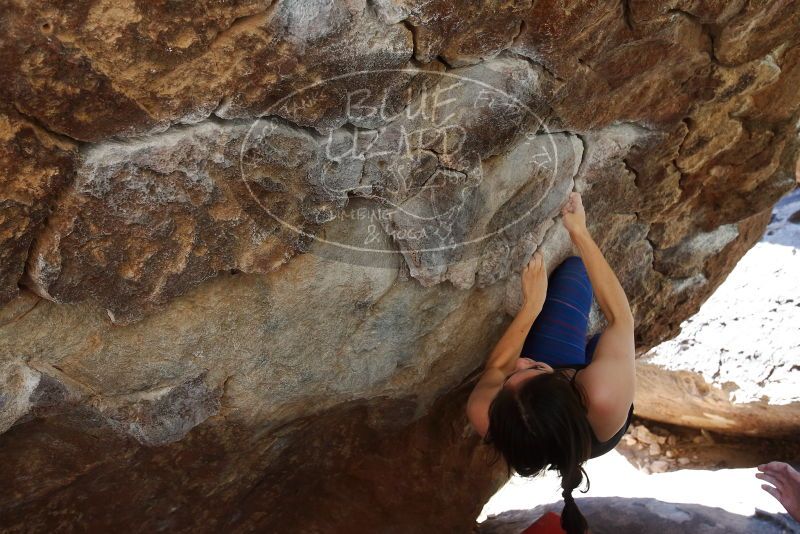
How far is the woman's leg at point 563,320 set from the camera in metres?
1.51

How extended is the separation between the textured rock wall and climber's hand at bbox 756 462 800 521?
64 centimetres

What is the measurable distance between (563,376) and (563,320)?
0.97 feet

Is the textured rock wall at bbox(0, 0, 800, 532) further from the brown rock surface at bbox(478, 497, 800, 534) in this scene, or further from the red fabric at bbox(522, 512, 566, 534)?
the brown rock surface at bbox(478, 497, 800, 534)

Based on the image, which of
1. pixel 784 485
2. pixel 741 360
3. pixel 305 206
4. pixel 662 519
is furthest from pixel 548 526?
pixel 741 360

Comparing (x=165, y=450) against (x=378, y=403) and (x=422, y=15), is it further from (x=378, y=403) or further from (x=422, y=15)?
(x=422, y=15)

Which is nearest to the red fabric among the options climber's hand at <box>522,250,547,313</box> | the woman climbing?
the woman climbing

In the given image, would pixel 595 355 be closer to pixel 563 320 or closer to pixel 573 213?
pixel 563 320

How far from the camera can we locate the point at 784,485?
5.81 feet

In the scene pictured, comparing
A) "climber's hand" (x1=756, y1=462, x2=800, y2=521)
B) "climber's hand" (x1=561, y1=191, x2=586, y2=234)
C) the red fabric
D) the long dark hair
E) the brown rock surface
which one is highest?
"climber's hand" (x1=561, y1=191, x2=586, y2=234)

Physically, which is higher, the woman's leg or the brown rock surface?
the woman's leg

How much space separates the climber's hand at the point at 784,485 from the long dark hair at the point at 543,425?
2.66 feet

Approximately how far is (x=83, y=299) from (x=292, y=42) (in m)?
0.44

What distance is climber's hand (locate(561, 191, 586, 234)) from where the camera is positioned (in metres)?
1.47

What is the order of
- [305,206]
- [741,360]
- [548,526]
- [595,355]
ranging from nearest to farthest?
[305,206] → [595,355] → [548,526] → [741,360]
